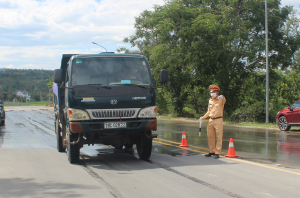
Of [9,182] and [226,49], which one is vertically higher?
[226,49]

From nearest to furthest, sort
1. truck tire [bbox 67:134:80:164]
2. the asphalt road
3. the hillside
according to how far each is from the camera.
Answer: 1. the asphalt road
2. truck tire [bbox 67:134:80:164]
3. the hillside

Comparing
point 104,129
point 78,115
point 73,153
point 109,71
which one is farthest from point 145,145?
point 109,71

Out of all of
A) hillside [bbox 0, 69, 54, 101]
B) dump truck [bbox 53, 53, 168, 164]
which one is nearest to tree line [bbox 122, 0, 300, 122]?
dump truck [bbox 53, 53, 168, 164]

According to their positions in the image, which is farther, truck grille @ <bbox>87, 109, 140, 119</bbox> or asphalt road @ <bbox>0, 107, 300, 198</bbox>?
truck grille @ <bbox>87, 109, 140, 119</bbox>

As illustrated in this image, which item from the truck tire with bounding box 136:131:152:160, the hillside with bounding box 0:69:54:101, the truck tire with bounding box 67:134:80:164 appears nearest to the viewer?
the truck tire with bounding box 67:134:80:164

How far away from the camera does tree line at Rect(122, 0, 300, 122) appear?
877 inches

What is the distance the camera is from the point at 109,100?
25.6 feet

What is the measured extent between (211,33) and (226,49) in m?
1.46

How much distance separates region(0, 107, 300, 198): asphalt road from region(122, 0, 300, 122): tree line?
14320 mm

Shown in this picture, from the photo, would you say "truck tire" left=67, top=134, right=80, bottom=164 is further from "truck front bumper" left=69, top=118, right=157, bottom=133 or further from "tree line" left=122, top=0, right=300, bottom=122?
"tree line" left=122, top=0, right=300, bottom=122

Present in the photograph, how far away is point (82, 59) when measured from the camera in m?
8.40

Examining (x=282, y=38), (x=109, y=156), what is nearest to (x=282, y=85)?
(x=282, y=38)

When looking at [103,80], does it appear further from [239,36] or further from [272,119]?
[272,119]

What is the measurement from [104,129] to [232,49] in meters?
17.0
